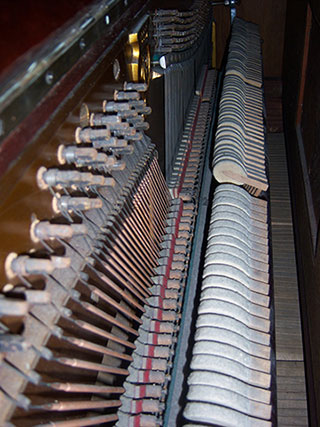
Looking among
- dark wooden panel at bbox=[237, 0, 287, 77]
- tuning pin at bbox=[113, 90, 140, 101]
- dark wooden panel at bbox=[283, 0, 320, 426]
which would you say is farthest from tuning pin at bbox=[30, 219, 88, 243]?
dark wooden panel at bbox=[237, 0, 287, 77]

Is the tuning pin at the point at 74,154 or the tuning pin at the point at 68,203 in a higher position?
the tuning pin at the point at 74,154

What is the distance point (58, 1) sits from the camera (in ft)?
3.82

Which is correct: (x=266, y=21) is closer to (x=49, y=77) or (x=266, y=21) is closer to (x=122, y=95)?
(x=122, y=95)

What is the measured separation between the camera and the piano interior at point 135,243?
962mm

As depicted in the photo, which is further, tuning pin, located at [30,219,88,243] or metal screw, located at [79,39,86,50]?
metal screw, located at [79,39,86,50]

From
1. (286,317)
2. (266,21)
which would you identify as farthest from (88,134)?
(266,21)

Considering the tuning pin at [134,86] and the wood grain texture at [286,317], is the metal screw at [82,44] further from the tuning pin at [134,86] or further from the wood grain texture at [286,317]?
the wood grain texture at [286,317]

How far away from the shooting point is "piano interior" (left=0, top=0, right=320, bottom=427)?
96cm

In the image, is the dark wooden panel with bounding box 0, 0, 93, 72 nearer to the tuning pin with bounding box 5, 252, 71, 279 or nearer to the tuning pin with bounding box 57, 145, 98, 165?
the tuning pin with bounding box 57, 145, 98, 165

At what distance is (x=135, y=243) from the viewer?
1.65m

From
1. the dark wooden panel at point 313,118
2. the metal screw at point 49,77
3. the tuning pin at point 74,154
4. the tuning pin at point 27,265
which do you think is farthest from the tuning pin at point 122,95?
the dark wooden panel at point 313,118

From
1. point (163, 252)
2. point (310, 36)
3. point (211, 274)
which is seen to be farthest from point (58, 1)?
point (310, 36)

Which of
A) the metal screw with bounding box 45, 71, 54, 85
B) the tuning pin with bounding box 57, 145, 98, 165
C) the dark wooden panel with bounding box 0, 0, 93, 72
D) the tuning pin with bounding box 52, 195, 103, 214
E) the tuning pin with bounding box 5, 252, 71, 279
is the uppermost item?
the dark wooden panel with bounding box 0, 0, 93, 72

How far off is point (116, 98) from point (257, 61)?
2.13 metres
